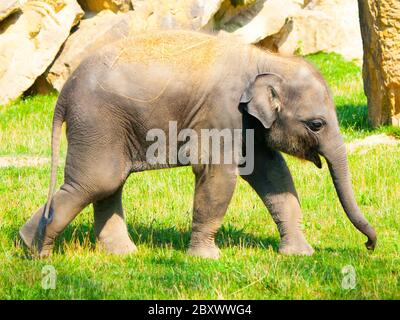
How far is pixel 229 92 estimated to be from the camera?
27.3 ft

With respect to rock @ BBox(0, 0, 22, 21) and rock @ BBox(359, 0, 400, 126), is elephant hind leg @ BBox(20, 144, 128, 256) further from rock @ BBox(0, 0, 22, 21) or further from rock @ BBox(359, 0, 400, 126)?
rock @ BBox(0, 0, 22, 21)

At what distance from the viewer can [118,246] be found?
350 inches


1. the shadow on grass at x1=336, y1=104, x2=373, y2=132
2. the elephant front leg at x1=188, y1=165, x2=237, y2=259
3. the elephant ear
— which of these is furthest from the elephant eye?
the shadow on grass at x1=336, y1=104, x2=373, y2=132

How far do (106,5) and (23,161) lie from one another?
6.36 meters

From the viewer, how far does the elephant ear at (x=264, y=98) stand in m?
8.18

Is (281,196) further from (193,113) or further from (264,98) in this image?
(193,113)

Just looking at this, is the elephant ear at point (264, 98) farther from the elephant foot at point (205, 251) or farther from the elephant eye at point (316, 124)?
the elephant foot at point (205, 251)

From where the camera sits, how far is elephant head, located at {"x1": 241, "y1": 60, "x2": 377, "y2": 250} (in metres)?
8.25

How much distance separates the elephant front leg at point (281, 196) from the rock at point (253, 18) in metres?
11.4

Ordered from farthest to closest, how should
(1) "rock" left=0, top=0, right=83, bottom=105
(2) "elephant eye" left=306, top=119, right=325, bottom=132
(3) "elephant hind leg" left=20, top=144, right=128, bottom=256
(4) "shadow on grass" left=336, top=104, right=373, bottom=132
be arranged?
(1) "rock" left=0, top=0, right=83, bottom=105 < (4) "shadow on grass" left=336, top=104, right=373, bottom=132 < (3) "elephant hind leg" left=20, top=144, right=128, bottom=256 < (2) "elephant eye" left=306, top=119, right=325, bottom=132

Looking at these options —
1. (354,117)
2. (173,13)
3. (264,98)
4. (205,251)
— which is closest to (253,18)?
(173,13)

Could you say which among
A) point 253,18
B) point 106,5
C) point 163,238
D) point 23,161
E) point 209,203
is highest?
point 209,203

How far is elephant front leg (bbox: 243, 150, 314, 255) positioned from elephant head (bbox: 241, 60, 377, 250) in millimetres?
435

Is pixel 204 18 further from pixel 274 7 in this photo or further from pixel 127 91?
pixel 127 91
